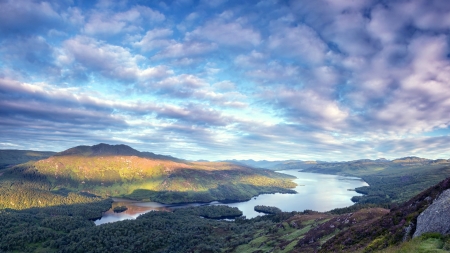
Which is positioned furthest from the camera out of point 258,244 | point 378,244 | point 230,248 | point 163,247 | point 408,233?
point 163,247

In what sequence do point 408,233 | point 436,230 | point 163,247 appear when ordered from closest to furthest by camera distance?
→ 1. point 436,230
2. point 408,233
3. point 163,247

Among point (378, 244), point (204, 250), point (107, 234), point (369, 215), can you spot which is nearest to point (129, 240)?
point (107, 234)

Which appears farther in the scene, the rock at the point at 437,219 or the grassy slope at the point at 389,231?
the grassy slope at the point at 389,231

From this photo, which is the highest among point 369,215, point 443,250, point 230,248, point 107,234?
point 443,250

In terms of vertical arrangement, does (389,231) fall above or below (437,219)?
below

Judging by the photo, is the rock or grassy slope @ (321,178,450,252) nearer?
the rock

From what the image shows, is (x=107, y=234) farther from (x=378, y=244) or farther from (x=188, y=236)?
(x=378, y=244)

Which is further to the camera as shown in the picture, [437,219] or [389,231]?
[389,231]

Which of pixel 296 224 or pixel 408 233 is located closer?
pixel 408 233
